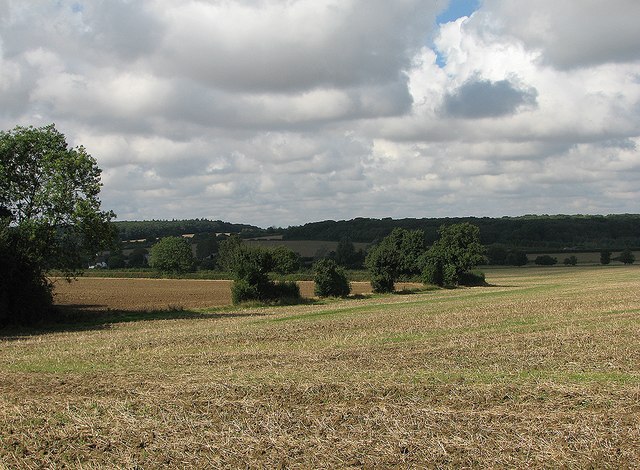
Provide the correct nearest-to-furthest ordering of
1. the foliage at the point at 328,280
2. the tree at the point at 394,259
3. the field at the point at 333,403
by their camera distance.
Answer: the field at the point at 333,403, the foliage at the point at 328,280, the tree at the point at 394,259

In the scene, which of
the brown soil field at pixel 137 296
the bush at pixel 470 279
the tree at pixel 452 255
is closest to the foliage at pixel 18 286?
the brown soil field at pixel 137 296

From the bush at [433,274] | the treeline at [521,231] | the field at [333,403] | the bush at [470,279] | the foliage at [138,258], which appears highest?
the treeline at [521,231]

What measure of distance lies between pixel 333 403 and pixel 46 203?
2992cm

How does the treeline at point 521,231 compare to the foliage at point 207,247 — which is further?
the treeline at point 521,231

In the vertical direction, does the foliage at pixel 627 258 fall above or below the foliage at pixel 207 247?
below

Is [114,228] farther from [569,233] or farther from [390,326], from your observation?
[569,233]

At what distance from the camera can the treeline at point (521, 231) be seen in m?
160

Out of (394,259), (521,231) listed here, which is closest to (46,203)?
(394,259)

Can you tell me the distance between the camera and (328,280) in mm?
58844

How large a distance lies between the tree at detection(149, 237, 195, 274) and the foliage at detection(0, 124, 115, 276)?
2724 inches

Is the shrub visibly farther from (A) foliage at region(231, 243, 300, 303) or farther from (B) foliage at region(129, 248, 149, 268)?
(B) foliage at region(129, 248, 149, 268)

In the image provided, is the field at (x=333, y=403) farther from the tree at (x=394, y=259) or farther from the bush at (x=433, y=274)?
the bush at (x=433, y=274)

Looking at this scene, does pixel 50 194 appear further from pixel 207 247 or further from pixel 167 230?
pixel 167 230

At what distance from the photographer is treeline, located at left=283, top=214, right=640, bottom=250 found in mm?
160125
